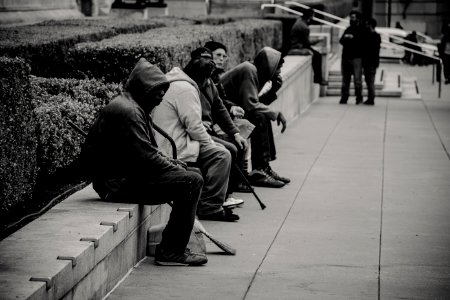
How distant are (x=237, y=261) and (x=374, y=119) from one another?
39.0 ft

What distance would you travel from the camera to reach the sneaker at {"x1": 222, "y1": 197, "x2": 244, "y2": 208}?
9.65m

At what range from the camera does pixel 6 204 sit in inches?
278

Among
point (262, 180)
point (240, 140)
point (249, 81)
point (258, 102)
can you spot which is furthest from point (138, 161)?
point (262, 180)

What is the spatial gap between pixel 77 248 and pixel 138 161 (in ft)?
4.15

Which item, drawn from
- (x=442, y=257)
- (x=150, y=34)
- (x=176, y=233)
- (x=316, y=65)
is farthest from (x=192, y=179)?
(x=316, y=65)

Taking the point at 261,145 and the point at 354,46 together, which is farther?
the point at 354,46

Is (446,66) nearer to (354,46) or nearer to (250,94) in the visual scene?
(354,46)

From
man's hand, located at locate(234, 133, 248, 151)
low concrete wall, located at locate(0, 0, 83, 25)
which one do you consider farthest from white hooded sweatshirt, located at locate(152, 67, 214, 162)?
low concrete wall, located at locate(0, 0, 83, 25)

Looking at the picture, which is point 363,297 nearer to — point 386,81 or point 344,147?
point 344,147

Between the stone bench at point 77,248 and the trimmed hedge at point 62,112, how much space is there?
0.51 meters

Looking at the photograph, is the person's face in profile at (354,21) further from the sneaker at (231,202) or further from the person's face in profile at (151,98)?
the person's face in profile at (151,98)

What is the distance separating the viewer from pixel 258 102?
11297 millimetres

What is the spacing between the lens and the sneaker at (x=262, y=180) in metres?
11.4

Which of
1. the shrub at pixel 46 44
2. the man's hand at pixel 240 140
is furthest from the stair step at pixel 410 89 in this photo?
the man's hand at pixel 240 140
